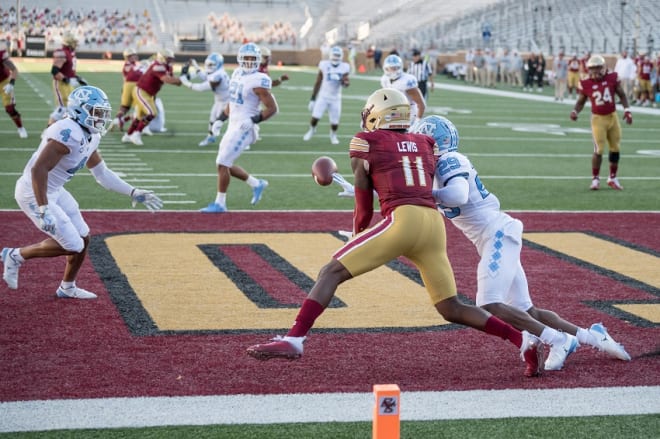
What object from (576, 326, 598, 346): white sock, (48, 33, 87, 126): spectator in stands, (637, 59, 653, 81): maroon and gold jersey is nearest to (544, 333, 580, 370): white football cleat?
(576, 326, 598, 346): white sock

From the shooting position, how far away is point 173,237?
9828 millimetres

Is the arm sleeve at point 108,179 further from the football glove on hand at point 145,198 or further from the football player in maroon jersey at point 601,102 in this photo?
the football player in maroon jersey at point 601,102

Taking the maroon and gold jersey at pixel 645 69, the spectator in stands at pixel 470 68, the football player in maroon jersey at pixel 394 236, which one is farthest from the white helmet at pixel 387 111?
the spectator in stands at pixel 470 68

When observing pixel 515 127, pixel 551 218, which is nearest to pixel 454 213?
pixel 551 218

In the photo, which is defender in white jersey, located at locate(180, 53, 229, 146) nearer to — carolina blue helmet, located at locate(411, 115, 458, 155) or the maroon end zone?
the maroon end zone

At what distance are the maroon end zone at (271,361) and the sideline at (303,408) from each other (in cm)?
13

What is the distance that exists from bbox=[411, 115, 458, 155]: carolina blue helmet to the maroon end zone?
1218 mm

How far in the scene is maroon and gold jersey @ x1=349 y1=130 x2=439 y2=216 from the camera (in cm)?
555

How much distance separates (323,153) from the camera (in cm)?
1728

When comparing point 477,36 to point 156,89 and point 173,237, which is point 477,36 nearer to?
point 156,89

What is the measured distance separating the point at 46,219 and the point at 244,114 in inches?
205

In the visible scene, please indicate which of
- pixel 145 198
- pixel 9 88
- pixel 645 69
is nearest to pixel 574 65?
pixel 645 69

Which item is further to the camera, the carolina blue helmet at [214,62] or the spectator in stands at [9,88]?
the carolina blue helmet at [214,62]

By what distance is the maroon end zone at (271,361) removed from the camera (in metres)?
5.46
